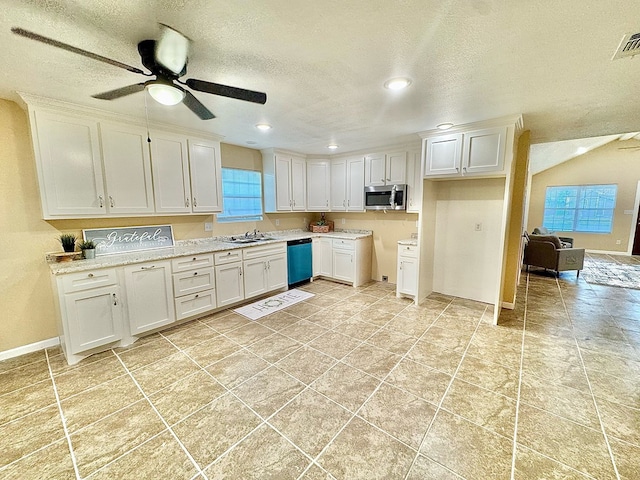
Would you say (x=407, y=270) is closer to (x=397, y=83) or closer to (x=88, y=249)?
(x=397, y=83)

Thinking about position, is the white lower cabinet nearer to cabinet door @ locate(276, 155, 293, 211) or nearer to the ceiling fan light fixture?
cabinet door @ locate(276, 155, 293, 211)

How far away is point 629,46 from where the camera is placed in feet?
5.42

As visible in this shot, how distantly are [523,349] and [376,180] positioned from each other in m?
3.13

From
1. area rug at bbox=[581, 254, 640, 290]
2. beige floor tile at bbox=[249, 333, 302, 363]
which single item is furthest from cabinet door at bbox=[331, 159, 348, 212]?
area rug at bbox=[581, 254, 640, 290]

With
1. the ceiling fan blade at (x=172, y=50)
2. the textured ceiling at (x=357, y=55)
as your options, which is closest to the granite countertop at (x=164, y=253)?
the textured ceiling at (x=357, y=55)

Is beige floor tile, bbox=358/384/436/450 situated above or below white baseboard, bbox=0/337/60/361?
below

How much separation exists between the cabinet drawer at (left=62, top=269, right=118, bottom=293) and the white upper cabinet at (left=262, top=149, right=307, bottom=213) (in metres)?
2.64

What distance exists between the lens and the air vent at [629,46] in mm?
1566

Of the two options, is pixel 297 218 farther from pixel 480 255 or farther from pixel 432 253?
pixel 480 255

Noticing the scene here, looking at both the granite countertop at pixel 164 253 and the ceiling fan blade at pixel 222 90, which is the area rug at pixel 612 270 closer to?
the granite countertop at pixel 164 253

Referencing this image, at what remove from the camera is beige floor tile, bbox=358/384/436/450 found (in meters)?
1.76

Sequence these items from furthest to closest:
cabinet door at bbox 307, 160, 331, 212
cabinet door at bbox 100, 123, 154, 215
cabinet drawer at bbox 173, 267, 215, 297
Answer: cabinet door at bbox 307, 160, 331, 212 → cabinet drawer at bbox 173, 267, 215, 297 → cabinet door at bbox 100, 123, 154, 215

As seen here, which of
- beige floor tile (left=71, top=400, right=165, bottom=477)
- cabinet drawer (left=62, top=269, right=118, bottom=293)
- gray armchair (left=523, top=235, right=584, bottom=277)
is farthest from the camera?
gray armchair (left=523, top=235, right=584, bottom=277)

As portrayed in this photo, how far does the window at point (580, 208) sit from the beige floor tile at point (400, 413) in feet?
31.3
